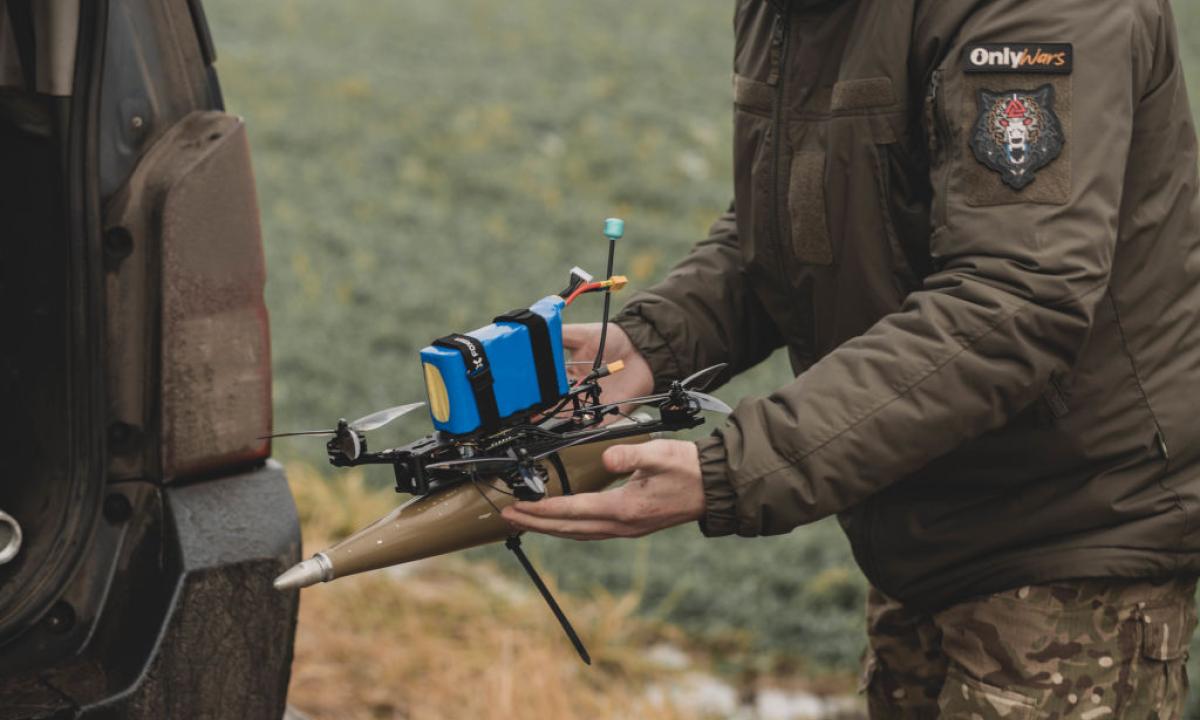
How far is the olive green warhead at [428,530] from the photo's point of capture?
83.4 inches

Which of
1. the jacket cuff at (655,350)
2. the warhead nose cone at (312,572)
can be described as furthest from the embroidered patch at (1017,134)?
the warhead nose cone at (312,572)

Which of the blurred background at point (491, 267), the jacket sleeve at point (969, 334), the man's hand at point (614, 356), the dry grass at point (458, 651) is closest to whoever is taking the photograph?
the jacket sleeve at point (969, 334)

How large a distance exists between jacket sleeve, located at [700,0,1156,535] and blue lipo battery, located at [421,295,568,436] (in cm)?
Answer: 29

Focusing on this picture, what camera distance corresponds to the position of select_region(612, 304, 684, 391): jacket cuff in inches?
109

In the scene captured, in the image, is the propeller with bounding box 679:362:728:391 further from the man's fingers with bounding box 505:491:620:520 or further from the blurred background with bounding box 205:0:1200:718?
the blurred background with bounding box 205:0:1200:718

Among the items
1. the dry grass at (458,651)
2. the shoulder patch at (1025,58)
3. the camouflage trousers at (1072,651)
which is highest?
the shoulder patch at (1025,58)

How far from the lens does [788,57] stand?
2.49 metres

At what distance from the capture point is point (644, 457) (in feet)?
6.89

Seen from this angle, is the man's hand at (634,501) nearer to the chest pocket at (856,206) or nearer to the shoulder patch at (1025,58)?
the chest pocket at (856,206)

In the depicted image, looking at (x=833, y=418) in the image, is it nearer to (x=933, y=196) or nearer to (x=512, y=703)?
(x=933, y=196)

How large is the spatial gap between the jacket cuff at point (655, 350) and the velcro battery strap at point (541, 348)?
48 centimetres

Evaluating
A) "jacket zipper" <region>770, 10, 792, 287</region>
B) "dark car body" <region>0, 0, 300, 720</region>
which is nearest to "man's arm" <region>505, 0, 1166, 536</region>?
"jacket zipper" <region>770, 10, 792, 287</region>

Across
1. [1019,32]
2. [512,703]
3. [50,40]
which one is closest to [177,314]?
[50,40]

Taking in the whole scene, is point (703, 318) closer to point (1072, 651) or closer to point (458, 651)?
point (1072, 651)
